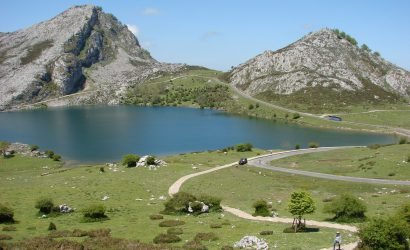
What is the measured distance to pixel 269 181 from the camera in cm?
8231

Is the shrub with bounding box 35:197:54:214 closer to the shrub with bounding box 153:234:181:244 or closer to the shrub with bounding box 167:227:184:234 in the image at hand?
the shrub with bounding box 167:227:184:234

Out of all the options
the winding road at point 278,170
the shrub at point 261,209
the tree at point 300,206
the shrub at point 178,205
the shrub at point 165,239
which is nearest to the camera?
the shrub at point 165,239

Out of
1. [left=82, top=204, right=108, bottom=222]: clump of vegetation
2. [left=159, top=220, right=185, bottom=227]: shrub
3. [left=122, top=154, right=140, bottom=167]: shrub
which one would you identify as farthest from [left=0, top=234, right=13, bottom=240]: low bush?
[left=122, top=154, right=140, bottom=167]: shrub

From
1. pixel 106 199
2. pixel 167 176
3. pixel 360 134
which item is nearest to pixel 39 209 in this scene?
pixel 106 199

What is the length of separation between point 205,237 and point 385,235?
1673cm

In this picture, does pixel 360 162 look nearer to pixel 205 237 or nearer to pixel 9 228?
pixel 205 237

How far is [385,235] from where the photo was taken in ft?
119

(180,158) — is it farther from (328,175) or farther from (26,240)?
(26,240)

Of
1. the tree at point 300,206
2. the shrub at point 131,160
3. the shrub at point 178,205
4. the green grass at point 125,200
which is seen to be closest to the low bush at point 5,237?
the green grass at point 125,200

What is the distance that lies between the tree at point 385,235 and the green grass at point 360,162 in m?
44.6

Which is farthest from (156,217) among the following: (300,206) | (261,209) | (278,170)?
(278,170)

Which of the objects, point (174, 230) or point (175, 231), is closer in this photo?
point (175, 231)

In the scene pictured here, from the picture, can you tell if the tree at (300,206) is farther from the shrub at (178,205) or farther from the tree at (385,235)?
the shrub at (178,205)

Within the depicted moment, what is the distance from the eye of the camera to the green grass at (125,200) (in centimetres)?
4650
